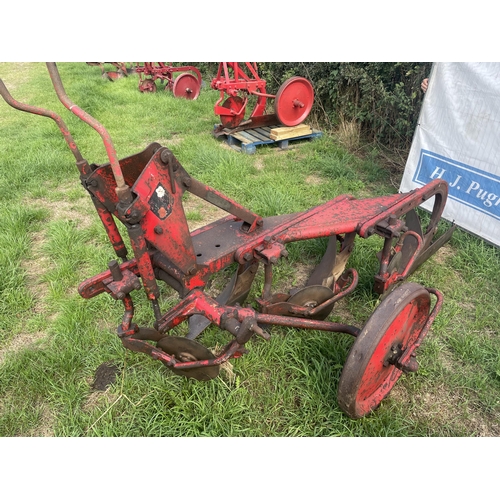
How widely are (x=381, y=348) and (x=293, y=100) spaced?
198 inches

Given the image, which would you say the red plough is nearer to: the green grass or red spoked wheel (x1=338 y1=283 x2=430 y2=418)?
red spoked wheel (x1=338 y1=283 x2=430 y2=418)

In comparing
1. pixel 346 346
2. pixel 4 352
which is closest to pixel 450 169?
pixel 346 346

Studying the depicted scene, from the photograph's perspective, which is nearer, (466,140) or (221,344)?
(221,344)

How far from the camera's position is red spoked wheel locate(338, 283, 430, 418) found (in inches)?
72.7

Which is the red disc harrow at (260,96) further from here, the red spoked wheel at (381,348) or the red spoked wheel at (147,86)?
the red spoked wheel at (381,348)

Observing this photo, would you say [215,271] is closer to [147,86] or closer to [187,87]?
[187,87]

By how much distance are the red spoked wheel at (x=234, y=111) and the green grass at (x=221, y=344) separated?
5.56ft

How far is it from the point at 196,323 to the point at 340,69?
531cm

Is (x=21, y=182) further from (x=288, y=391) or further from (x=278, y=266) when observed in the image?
(x=288, y=391)

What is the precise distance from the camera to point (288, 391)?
92.7 inches

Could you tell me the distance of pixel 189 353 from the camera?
6.84 feet

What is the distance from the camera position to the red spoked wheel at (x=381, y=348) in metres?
1.85

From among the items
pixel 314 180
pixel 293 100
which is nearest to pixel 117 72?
pixel 293 100

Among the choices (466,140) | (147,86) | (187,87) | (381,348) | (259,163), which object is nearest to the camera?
(381,348)
